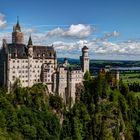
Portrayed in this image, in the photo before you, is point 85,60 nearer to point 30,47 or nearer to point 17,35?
point 30,47

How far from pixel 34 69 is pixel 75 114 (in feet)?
54.2

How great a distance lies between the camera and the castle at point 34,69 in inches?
4040

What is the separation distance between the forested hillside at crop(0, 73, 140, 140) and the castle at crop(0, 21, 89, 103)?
10.4 ft

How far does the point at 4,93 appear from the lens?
97.5 m

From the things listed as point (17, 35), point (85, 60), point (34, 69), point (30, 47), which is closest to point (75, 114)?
point (34, 69)

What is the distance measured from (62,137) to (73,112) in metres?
8.23

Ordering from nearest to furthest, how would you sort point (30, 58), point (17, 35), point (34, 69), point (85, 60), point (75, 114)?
point (75, 114) → point (30, 58) → point (34, 69) → point (17, 35) → point (85, 60)

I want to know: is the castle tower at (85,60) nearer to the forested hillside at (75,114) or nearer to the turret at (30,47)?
the forested hillside at (75,114)

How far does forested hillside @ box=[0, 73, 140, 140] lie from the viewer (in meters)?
94.2

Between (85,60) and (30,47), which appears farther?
(85,60)

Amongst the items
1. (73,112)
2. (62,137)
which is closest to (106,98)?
(73,112)

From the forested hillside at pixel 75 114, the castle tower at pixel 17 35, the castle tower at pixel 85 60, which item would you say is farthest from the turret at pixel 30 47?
the castle tower at pixel 85 60

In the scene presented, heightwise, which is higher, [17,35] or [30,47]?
[17,35]

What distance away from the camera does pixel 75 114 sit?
10556 centimetres
